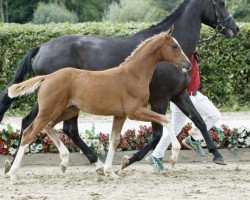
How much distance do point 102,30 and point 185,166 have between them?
599 cm

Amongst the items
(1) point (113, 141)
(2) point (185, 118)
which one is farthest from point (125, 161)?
(2) point (185, 118)

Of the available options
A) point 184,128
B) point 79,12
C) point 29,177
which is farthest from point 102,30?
point 79,12

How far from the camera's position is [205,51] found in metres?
16.3

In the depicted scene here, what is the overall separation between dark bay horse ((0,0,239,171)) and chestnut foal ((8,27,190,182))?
0.69 m

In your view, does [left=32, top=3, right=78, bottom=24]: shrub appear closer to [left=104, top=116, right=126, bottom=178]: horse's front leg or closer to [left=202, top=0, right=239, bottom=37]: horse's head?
[left=202, top=0, right=239, bottom=37]: horse's head

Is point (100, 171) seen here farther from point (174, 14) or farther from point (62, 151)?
point (174, 14)

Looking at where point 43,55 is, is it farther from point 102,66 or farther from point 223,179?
point 223,179

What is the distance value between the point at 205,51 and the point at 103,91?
24.5 feet

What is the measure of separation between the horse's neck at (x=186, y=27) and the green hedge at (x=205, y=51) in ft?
17.9

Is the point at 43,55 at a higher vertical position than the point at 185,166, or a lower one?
higher

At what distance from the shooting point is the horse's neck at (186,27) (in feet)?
33.5

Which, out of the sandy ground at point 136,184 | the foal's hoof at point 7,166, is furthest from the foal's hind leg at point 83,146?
the foal's hoof at point 7,166

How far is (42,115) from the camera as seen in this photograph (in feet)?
29.8

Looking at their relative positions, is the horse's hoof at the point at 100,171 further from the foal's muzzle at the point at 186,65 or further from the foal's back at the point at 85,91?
the foal's muzzle at the point at 186,65
